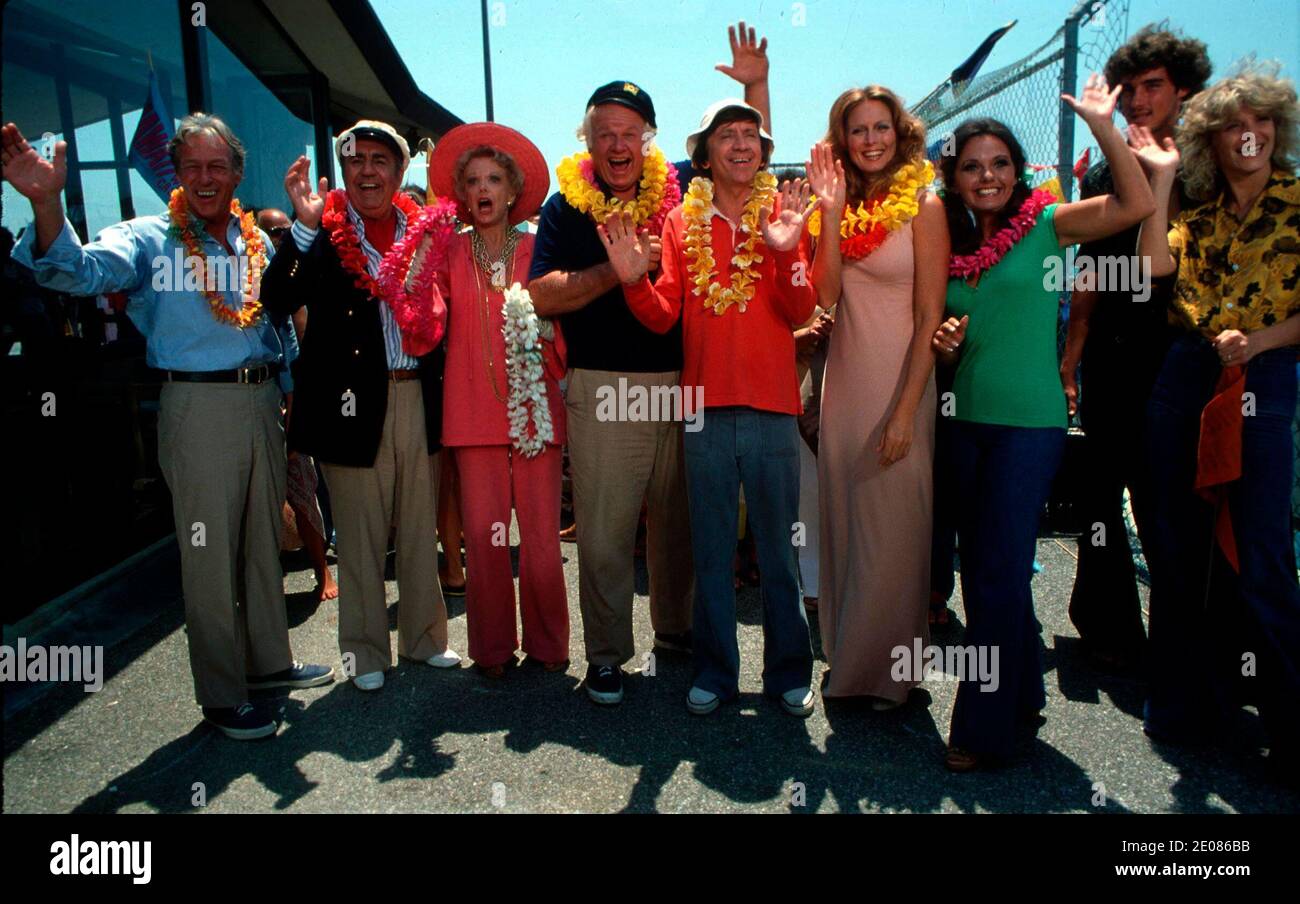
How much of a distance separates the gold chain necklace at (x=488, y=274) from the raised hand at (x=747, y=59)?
114cm

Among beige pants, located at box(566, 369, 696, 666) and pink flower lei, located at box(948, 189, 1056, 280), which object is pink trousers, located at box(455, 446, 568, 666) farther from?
pink flower lei, located at box(948, 189, 1056, 280)

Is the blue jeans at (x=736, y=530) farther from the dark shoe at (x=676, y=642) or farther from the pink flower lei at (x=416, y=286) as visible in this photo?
the pink flower lei at (x=416, y=286)

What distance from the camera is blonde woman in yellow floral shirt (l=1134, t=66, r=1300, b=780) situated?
2.95 m

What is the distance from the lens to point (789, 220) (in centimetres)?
315

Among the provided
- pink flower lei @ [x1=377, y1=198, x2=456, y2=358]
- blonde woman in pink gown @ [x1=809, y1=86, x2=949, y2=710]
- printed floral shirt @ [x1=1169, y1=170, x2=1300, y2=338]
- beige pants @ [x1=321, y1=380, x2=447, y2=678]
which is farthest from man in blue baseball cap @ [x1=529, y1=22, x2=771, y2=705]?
printed floral shirt @ [x1=1169, y1=170, x2=1300, y2=338]

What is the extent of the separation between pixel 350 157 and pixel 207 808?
8.17 feet

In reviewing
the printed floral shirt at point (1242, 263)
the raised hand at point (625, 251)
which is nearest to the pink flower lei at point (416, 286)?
the raised hand at point (625, 251)

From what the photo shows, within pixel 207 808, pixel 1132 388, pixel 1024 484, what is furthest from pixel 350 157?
pixel 1132 388

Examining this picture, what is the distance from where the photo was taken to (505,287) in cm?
371

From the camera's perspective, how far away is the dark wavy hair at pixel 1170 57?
11.5 feet

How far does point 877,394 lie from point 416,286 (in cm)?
190

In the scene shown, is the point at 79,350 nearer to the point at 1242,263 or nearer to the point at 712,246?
the point at 712,246

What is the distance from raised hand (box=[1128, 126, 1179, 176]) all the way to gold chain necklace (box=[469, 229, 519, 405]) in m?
2.43
